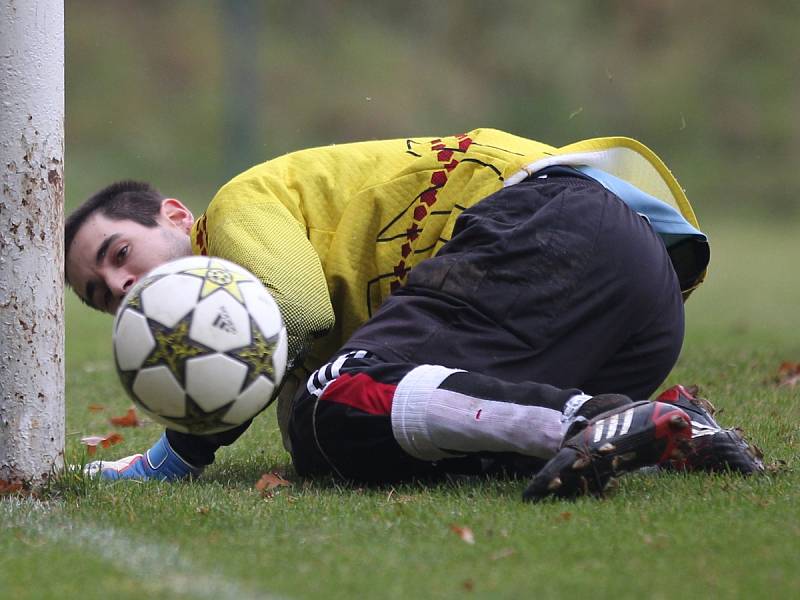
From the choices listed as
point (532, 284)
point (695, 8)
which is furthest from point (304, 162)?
point (695, 8)

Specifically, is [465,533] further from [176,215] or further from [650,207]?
[176,215]

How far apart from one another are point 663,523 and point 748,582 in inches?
16.5

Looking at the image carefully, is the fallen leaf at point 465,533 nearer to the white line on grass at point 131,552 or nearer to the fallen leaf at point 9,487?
the white line on grass at point 131,552

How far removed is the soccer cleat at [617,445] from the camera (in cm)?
260

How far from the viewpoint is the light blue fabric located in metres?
3.51

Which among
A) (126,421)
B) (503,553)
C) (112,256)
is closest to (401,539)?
(503,553)

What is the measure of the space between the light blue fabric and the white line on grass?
173 centimetres

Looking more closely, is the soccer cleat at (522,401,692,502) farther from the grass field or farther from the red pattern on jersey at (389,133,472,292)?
the red pattern on jersey at (389,133,472,292)

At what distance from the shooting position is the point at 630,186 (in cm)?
354

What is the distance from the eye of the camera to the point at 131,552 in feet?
7.90

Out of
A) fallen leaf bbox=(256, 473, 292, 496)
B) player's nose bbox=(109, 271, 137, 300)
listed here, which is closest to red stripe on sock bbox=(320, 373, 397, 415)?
fallen leaf bbox=(256, 473, 292, 496)

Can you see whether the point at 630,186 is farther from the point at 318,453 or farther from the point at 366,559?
the point at 366,559

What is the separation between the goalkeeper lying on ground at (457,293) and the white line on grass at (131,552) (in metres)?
0.60

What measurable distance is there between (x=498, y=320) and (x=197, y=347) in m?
0.81
